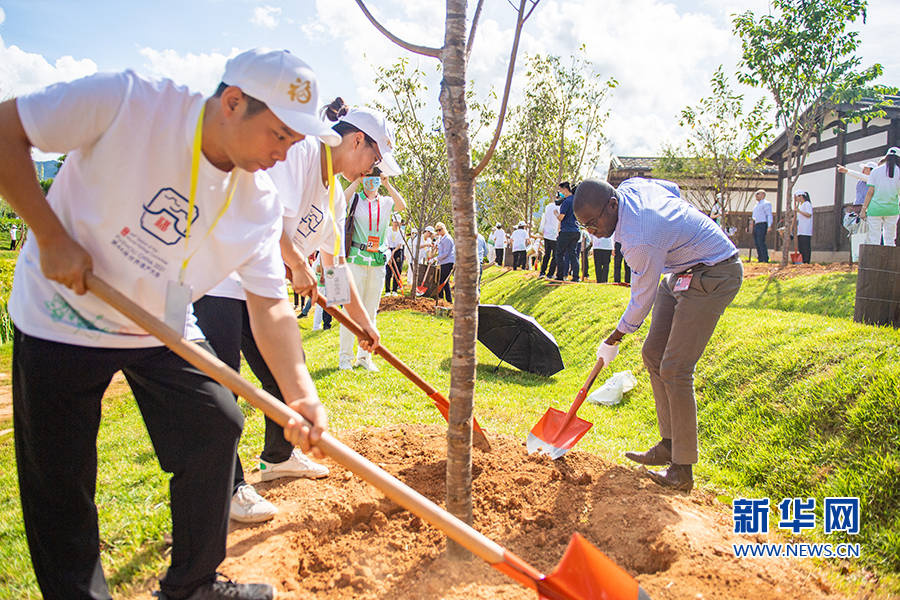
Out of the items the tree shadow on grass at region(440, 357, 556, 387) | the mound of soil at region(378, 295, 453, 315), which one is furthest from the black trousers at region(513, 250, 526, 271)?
the tree shadow on grass at region(440, 357, 556, 387)

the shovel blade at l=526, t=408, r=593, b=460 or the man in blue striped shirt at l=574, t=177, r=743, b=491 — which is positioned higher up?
the man in blue striped shirt at l=574, t=177, r=743, b=491

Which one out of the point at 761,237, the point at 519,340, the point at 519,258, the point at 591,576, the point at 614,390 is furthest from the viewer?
the point at 519,258

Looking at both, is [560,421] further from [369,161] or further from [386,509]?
[369,161]

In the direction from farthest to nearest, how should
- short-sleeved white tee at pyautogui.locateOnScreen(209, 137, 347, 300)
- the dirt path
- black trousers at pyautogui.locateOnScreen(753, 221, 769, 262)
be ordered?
black trousers at pyautogui.locateOnScreen(753, 221, 769, 262), short-sleeved white tee at pyautogui.locateOnScreen(209, 137, 347, 300), the dirt path

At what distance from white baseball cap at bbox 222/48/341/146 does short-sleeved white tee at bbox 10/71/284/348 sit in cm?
18

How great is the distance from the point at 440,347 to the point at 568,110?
424 inches

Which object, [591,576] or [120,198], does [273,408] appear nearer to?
[120,198]

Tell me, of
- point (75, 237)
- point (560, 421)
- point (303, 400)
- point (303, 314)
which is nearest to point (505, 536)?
point (560, 421)

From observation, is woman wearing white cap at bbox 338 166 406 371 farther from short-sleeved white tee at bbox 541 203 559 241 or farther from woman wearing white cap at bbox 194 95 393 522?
short-sleeved white tee at bbox 541 203 559 241

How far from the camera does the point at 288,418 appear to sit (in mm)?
1837

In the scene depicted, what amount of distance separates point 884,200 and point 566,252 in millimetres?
5770

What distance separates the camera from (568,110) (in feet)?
55.8

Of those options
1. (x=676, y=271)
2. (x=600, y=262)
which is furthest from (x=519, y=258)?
(x=676, y=271)

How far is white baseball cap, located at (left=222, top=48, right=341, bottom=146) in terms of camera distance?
5.59ft
